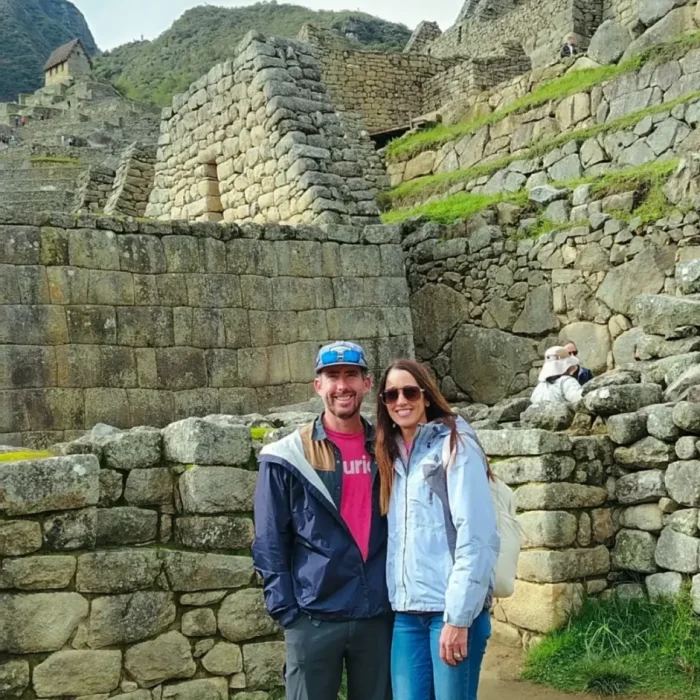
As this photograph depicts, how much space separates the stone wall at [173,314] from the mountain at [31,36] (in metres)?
78.8

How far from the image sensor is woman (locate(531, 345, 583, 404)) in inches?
291

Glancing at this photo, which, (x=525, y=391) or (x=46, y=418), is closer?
(x=46, y=418)

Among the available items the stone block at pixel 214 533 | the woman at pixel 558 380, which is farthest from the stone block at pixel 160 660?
the woman at pixel 558 380

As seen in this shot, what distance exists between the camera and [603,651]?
5078 millimetres

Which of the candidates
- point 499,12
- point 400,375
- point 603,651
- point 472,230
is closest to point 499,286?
point 472,230

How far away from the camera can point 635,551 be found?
552cm

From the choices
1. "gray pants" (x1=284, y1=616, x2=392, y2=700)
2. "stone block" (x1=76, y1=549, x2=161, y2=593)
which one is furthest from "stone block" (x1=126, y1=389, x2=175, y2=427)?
"gray pants" (x1=284, y1=616, x2=392, y2=700)

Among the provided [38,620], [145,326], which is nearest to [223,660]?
[38,620]

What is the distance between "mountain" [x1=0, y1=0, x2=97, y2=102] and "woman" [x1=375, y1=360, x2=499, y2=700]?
85.1m

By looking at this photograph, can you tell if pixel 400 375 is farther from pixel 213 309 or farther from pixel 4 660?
pixel 213 309

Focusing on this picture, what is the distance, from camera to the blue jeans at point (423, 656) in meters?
3.22

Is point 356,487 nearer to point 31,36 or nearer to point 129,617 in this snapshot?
point 129,617

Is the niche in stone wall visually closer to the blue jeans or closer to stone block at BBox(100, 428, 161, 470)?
stone block at BBox(100, 428, 161, 470)

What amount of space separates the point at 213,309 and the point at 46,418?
193 centimetres
